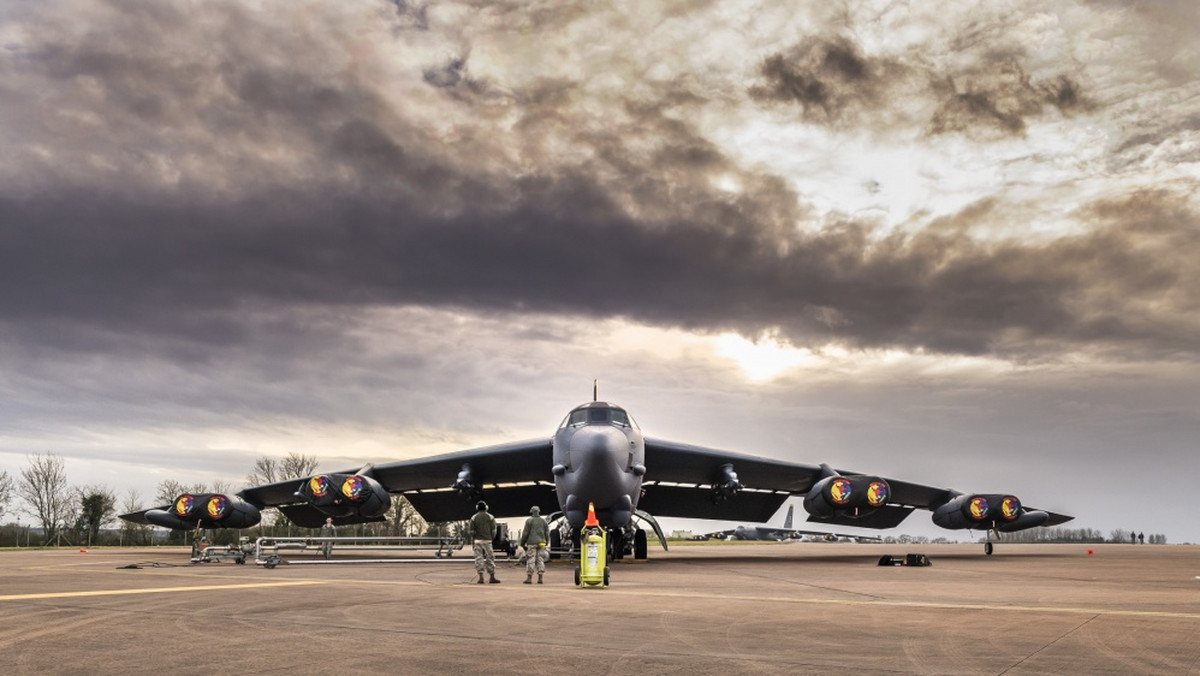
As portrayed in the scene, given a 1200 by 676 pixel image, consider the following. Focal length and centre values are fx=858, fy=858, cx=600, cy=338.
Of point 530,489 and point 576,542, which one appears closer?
point 576,542

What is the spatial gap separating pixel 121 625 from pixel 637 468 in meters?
15.7

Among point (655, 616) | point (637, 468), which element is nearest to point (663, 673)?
point (655, 616)

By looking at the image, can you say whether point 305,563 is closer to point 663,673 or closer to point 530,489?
point 530,489

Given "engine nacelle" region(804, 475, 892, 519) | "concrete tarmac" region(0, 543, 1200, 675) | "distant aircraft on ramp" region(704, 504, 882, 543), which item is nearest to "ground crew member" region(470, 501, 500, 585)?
"concrete tarmac" region(0, 543, 1200, 675)

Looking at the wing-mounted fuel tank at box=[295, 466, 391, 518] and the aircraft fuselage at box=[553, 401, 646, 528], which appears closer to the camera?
the aircraft fuselage at box=[553, 401, 646, 528]

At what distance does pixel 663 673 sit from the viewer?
18.5 feet

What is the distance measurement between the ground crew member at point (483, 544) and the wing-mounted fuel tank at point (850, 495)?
534 inches

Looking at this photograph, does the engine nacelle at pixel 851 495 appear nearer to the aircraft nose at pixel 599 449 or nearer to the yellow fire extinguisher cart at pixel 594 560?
the aircraft nose at pixel 599 449

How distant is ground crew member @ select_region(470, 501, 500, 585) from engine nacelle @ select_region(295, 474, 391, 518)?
36.1 ft

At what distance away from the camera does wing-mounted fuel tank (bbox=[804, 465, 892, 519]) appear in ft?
84.3

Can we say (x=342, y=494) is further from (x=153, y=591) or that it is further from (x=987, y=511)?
(x=987, y=511)

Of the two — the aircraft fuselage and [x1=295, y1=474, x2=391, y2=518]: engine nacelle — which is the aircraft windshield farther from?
[x1=295, y1=474, x2=391, y2=518]: engine nacelle

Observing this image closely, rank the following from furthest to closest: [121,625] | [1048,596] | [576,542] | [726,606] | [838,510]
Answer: [838,510], [576,542], [1048,596], [726,606], [121,625]

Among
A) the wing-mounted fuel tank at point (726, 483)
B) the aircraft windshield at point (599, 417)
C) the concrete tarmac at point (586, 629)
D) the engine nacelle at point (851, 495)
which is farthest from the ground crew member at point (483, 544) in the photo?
the engine nacelle at point (851, 495)
